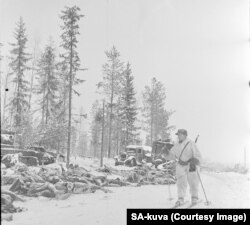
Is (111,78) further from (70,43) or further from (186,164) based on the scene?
(186,164)

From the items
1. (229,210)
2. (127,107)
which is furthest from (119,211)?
(127,107)

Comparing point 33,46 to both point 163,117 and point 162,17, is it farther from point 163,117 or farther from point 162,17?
point 162,17

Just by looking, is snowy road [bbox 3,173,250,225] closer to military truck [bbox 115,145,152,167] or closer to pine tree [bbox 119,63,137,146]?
military truck [bbox 115,145,152,167]

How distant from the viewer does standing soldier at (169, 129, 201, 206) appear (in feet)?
22.8

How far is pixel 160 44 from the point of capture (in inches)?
405

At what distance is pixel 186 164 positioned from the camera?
6.99 metres

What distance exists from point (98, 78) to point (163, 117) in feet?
20.8

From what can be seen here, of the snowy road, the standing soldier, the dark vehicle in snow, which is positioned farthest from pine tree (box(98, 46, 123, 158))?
the standing soldier

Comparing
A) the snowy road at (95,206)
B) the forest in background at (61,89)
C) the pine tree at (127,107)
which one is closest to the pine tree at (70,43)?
the forest in background at (61,89)

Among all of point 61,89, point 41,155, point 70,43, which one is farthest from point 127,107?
point 41,155

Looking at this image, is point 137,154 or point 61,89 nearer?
point 137,154

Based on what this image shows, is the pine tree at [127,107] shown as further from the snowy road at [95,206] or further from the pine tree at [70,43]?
the snowy road at [95,206]

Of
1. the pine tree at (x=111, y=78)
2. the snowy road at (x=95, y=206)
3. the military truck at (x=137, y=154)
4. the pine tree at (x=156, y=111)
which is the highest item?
the pine tree at (x=111, y=78)

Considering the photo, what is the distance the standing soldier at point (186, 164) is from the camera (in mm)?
6939
